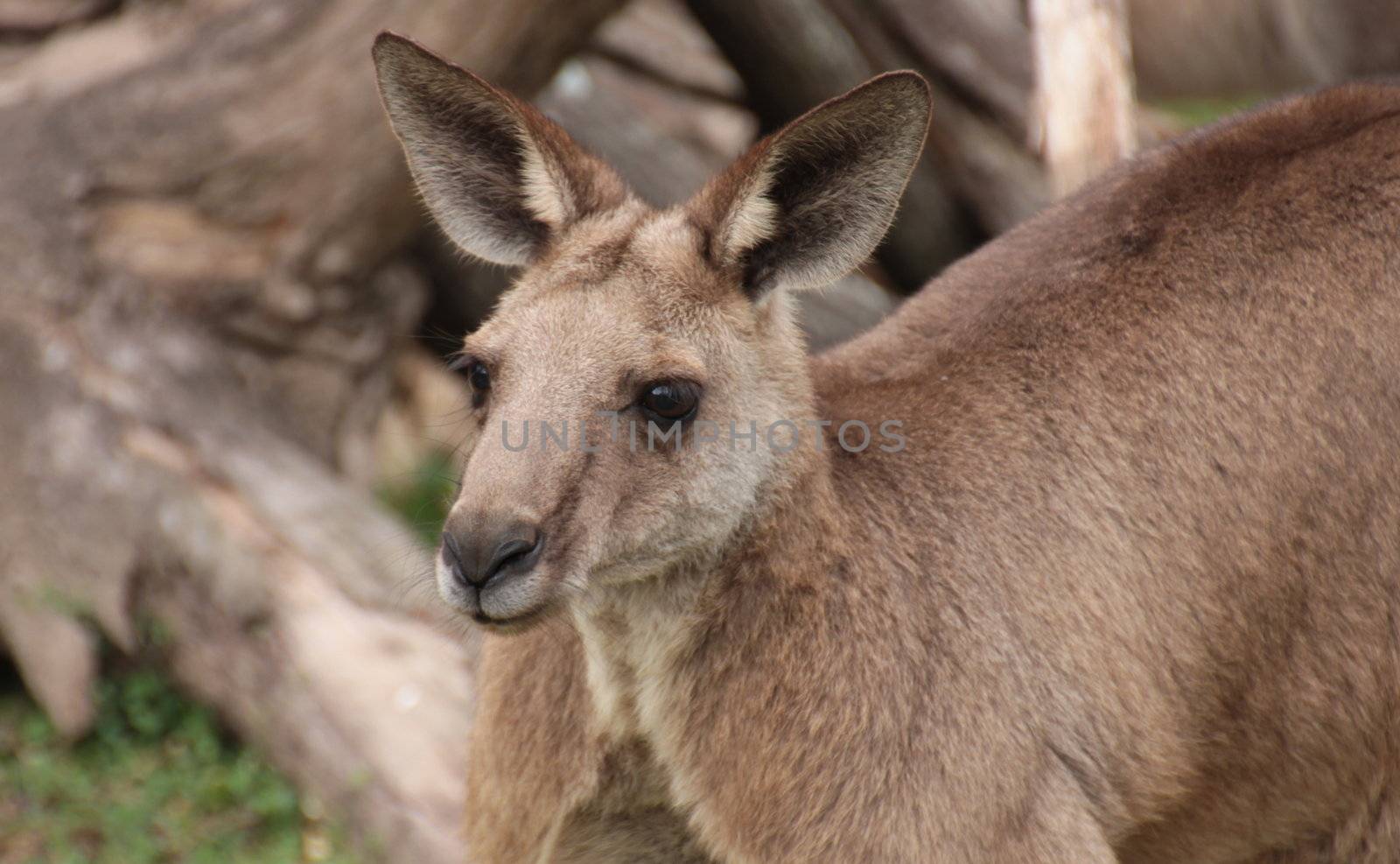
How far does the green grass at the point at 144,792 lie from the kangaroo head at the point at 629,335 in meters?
2.57

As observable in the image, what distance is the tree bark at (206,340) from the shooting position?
5.83 meters

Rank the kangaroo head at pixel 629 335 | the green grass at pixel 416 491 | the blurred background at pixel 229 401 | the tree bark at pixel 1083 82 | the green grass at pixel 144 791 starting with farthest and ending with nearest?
1. the green grass at pixel 416 491
2. the tree bark at pixel 1083 82
3. the blurred background at pixel 229 401
4. the green grass at pixel 144 791
5. the kangaroo head at pixel 629 335

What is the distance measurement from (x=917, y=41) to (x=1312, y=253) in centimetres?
380

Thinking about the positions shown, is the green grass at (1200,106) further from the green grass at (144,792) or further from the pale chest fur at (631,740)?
the pale chest fur at (631,740)

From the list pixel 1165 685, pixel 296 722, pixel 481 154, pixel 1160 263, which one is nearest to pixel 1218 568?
pixel 1165 685

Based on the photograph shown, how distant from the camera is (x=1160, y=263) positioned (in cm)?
386

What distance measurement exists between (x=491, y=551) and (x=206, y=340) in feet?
12.3

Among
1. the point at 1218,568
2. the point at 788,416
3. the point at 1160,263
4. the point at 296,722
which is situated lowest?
the point at 296,722

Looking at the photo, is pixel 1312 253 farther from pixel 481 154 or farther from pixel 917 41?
pixel 917 41

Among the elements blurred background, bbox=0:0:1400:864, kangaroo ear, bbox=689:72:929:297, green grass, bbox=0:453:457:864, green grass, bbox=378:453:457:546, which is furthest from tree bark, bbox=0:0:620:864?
kangaroo ear, bbox=689:72:929:297

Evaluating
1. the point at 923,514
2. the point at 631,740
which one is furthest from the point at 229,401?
the point at 923,514

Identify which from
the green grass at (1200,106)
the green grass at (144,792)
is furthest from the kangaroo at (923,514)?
the green grass at (1200,106)

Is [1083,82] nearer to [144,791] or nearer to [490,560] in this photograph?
[490,560]

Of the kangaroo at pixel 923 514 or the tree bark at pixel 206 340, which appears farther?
the tree bark at pixel 206 340
